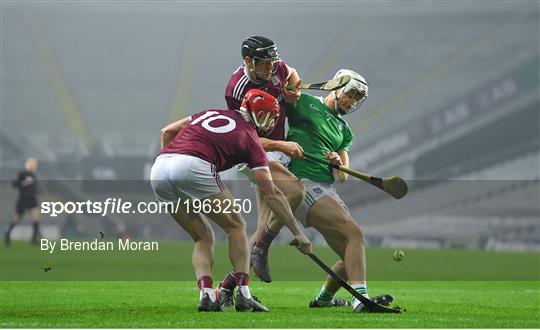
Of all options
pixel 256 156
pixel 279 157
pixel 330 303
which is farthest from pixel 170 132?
pixel 330 303

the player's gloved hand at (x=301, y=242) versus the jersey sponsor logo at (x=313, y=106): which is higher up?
the jersey sponsor logo at (x=313, y=106)

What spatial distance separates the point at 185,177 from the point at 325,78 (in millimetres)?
28568

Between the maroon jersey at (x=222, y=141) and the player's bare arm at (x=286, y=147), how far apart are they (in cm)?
54

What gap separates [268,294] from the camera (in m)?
11.2

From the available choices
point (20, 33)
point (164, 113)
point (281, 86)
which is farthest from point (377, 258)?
point (20, 33)

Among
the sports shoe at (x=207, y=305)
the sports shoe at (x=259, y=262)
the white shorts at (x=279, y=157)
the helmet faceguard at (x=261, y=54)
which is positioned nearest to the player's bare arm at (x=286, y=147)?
the white shorts at (x=279, y=157)

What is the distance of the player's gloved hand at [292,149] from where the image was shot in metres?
8.46

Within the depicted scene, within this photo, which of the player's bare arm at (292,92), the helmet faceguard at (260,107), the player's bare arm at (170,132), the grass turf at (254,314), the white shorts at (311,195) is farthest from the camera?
the player's bare arm at (292,92)

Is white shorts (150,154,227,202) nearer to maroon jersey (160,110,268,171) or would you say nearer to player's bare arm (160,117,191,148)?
maroon jersey (160,110,268,171)

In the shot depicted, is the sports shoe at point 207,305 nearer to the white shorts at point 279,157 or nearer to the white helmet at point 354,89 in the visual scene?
the white shorts at point 279,157

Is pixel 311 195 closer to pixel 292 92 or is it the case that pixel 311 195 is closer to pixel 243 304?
pixel 292 92

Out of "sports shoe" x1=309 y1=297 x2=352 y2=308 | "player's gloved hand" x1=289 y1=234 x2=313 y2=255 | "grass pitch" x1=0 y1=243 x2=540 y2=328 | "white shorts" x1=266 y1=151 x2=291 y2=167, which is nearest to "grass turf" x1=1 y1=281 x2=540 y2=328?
"grass pitch" x1=0 y1=243 x2=540 y2=328

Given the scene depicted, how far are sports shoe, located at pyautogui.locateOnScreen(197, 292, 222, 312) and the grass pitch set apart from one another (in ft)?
0.31

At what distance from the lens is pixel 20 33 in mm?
37906
